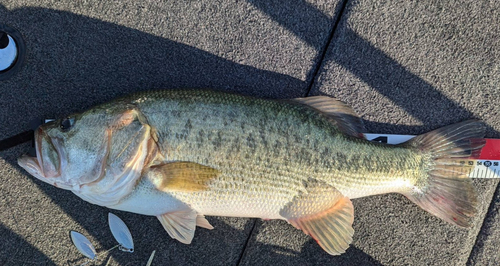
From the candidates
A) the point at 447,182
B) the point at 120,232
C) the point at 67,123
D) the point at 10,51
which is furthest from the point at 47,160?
the point at 447,182

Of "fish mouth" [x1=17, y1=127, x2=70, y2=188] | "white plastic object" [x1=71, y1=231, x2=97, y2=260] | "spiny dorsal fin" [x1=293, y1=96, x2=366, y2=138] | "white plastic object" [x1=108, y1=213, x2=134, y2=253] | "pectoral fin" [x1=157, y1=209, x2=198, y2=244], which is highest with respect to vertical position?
"spiny dorsal fin" [x1=293, y1=96, x2=366, y2=138]

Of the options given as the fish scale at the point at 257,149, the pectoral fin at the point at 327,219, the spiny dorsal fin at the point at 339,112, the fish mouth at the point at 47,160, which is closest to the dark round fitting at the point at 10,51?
the fish mouth at the point at 47,160

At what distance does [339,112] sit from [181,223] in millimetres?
1100

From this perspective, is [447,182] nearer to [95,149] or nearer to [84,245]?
[95,149]

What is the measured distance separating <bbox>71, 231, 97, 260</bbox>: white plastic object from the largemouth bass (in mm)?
475

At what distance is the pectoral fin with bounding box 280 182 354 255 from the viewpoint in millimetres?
1706

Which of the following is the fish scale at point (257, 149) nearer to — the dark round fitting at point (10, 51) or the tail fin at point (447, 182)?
the tail fin at point (447, 182)

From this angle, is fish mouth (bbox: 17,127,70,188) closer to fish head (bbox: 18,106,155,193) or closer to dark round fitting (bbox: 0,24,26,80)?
fish head (bbox: 18,106,155,193)

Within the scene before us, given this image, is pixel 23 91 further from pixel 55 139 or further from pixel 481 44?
pixel 481 44

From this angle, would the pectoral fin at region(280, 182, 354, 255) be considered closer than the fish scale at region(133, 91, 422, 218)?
No

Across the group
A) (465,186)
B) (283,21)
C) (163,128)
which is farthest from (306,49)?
(465,186)

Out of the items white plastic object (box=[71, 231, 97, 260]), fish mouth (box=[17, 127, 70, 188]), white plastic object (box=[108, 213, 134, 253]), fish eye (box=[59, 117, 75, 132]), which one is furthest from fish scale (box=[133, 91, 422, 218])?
white plastic object (box=[71, 231, 97, 260])

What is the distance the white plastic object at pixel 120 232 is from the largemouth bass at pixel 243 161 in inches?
12.7

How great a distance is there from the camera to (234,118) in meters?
1.62
